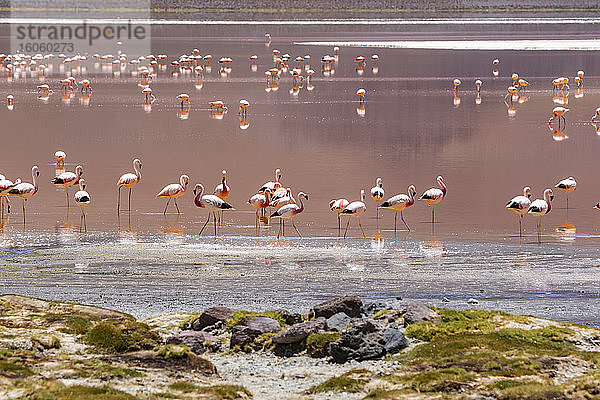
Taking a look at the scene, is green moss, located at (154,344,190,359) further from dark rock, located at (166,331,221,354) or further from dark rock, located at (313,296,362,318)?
dark rock, located at (313,296,362,318)

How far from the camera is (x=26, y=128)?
22938 millimetres

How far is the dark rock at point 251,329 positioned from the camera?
26.6ft

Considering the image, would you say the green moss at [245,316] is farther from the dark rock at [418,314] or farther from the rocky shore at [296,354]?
the dark rock at [418,314]

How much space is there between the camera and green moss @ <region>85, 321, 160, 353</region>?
306 inches

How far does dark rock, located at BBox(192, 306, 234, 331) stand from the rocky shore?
0.01 meters

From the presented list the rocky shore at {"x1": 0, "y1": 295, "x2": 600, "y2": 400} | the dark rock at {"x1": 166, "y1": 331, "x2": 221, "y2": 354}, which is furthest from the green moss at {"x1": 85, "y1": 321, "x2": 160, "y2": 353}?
the dark rock at {"x1": 166, "y1": 331, "x2": 221, "y2": 354}

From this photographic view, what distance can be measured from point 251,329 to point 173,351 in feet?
2.80

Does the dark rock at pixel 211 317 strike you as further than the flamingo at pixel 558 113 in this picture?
No

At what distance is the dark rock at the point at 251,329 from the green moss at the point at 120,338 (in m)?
0.63

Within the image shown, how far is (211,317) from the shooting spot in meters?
8.48

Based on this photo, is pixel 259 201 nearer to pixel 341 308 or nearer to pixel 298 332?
pixel 341 308

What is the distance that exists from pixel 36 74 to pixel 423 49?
1920cm

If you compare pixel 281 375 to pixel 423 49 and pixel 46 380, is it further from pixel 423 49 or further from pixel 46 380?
pixel 423 49

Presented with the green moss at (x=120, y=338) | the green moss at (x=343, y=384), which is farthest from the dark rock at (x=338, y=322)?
the green moss at (x=120, y=338)
